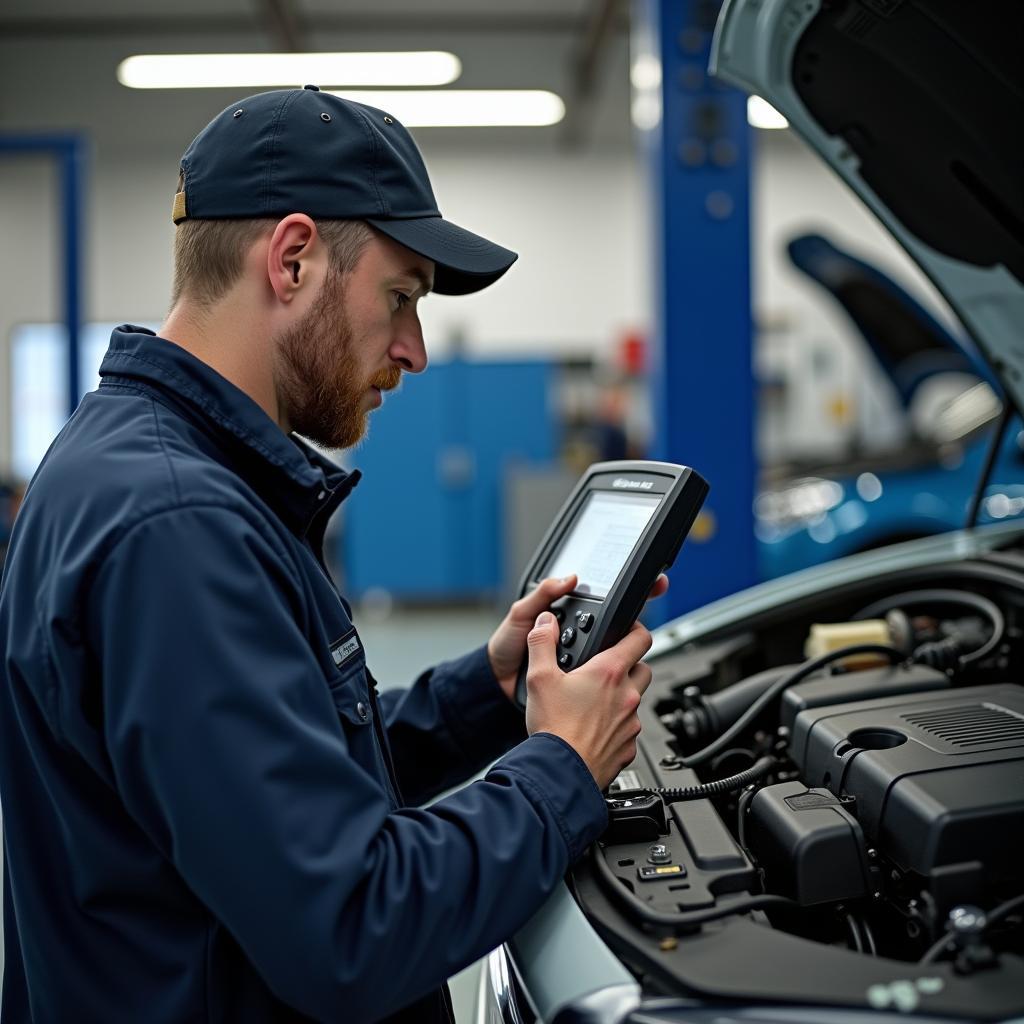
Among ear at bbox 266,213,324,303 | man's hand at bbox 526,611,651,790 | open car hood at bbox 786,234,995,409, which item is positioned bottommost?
man's hand at bbox 526,611,651,790

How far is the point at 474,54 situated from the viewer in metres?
7.00

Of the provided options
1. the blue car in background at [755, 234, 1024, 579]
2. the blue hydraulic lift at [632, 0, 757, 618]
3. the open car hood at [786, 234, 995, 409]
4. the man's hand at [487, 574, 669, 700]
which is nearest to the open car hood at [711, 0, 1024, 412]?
the man's hand at [487, 574, 669, 700]

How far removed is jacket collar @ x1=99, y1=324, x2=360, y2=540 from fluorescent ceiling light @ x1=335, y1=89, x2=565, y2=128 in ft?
22.5

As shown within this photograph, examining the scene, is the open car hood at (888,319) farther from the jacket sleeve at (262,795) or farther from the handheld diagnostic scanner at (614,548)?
the jacket sleeve at (262,795)

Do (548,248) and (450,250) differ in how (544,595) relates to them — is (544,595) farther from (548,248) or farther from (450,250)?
(548,248)

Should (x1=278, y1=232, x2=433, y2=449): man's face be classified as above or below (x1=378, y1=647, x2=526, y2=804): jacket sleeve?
above

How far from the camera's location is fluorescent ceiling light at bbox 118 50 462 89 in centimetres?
668

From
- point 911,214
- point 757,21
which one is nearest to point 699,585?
point 911,214

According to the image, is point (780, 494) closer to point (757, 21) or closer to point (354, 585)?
point (757, 21)

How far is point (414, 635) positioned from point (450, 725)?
521 centimetres

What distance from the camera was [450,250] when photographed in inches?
41.3

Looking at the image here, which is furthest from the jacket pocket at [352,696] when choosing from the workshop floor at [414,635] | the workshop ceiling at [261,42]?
the workshop ceiling at [261,42]

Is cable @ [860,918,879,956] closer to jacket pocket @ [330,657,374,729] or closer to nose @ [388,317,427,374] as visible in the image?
jacket pocket @ [330,657,374,729]

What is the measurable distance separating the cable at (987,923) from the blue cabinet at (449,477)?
21.9 feet
